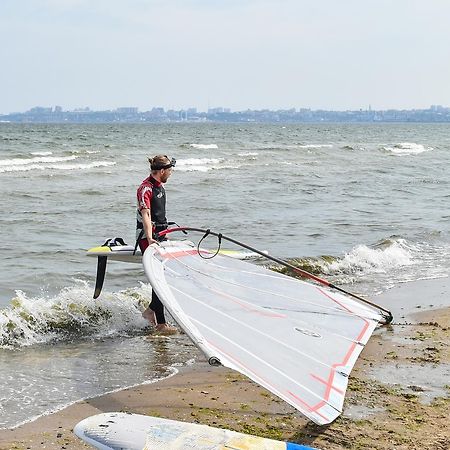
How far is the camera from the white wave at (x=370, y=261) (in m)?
10.8

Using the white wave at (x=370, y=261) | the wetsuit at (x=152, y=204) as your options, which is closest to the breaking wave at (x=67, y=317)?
the wetsuit at (x=152, y=204)

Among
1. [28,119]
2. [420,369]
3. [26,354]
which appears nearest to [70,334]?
[26,354]

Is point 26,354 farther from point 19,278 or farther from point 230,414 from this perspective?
point 19,278

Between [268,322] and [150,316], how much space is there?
2.23m

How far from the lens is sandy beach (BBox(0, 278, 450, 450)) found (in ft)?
15.0

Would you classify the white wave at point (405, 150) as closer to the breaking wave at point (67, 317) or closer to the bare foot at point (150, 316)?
the breaking wave at point (67, 317)

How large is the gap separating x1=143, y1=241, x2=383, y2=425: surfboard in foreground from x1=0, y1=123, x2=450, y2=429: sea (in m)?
0.83

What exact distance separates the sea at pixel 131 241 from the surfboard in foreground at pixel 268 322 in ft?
2.73

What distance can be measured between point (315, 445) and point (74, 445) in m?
1.42

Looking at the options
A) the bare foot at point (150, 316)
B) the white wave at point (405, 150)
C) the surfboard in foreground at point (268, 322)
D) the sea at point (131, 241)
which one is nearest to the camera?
the surfboard in foreground at point (268, 322)

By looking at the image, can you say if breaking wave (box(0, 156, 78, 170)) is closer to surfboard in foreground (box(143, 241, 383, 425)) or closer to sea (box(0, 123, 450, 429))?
sea (box(0, 123, 450, 429))

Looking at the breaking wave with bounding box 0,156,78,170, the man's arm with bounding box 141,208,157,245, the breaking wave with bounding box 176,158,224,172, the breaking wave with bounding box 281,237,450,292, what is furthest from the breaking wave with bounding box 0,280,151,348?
the breaking wave with bounding box 0,156,78,170

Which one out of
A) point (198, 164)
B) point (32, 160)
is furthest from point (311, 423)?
point (32, 160)

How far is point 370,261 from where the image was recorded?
1122cm
